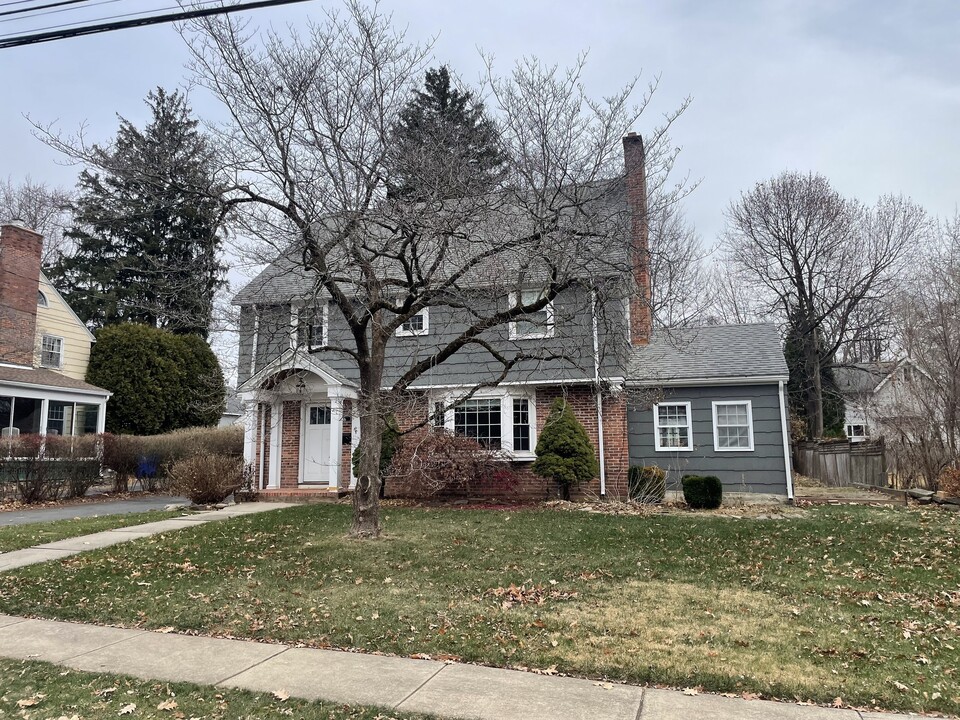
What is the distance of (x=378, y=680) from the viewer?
4805mm

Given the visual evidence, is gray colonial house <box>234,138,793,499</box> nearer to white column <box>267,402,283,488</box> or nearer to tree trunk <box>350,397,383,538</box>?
white column <box>267,402,283,488</box>

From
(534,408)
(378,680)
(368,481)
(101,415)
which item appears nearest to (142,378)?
(101,415)

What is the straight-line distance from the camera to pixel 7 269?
2188 cm

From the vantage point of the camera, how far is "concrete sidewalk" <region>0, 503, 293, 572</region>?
9062mm

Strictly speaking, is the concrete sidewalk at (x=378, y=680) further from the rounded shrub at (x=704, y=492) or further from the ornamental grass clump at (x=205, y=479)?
the rounded shrub at (x=704, y=492)

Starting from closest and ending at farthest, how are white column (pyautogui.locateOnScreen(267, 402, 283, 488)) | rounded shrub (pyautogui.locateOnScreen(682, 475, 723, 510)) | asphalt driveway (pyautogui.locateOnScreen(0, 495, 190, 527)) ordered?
asphalt driveway (pyautogui.locateOnScreen(0, 495, 190, 527)), rounded shrub (pyautogui.locateOnScreen(682, 475, 723, 510)), white column (pyautogui.locateOnScreen(267, 402, 283, 488))

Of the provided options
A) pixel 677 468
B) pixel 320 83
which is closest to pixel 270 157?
pixel 320 83

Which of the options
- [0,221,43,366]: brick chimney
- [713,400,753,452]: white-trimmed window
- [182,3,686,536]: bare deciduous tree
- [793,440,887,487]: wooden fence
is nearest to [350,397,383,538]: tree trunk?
[182,3,686,536]: bare deciduous tree

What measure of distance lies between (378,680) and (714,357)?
44.7ft

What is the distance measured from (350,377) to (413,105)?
732 cm

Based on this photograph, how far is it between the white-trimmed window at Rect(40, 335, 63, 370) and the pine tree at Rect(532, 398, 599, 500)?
60.3 feet

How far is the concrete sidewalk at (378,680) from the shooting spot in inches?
167

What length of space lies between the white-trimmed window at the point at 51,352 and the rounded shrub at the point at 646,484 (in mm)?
20114

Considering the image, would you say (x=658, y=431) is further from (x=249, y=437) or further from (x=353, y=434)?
(x=249, y=437)
